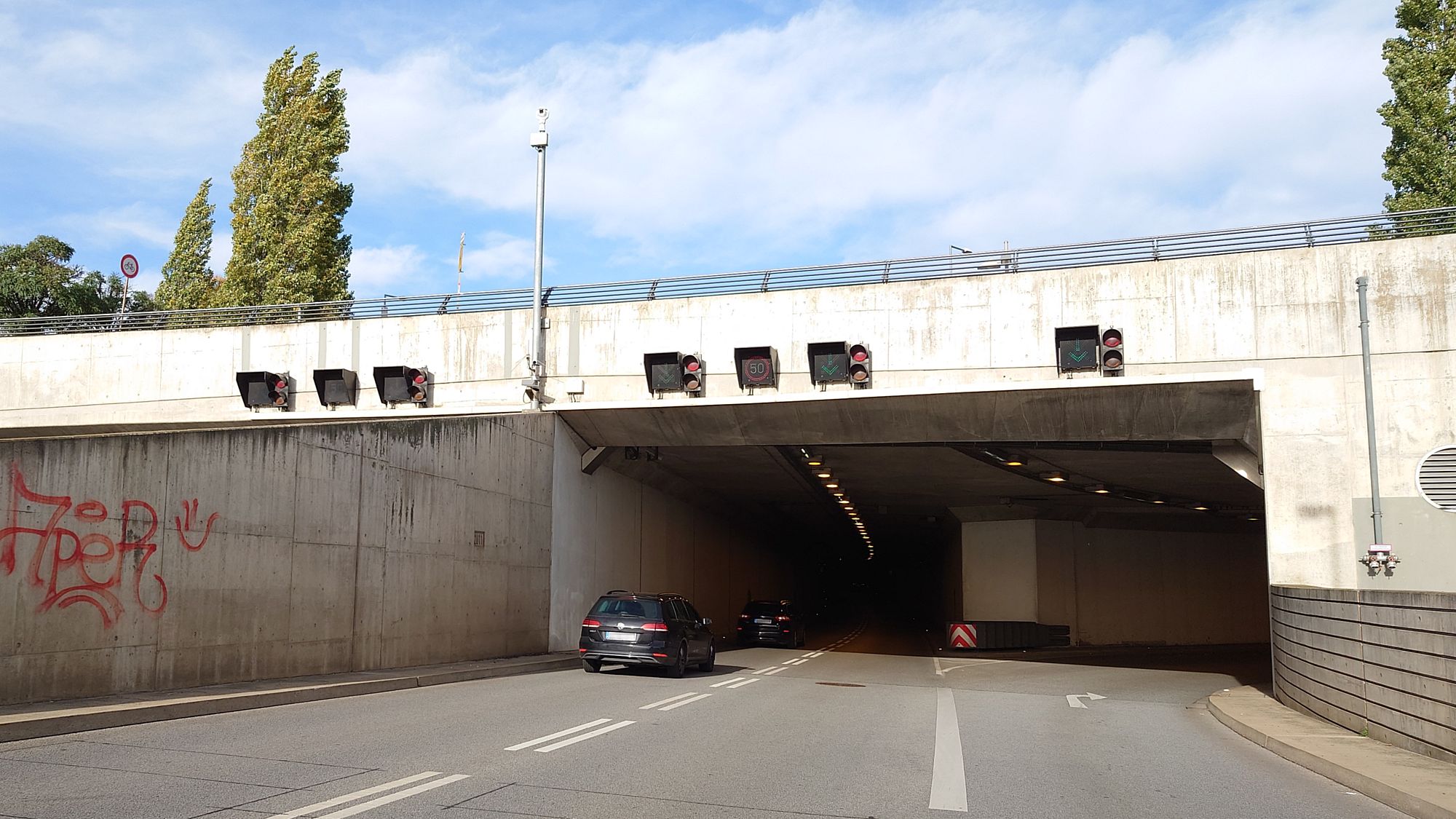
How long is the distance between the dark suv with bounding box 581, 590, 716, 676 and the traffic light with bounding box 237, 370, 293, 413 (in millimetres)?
10922

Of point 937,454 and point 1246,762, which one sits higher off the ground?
point 937,454

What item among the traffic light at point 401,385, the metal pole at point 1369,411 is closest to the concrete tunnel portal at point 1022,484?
the metal pole at point 1369,411

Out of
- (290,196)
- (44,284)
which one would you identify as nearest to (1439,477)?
(290,196)

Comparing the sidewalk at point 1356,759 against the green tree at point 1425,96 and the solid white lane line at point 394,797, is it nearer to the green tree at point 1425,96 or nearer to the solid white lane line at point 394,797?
the solid white lane line at point 394,797

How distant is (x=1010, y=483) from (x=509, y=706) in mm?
24521

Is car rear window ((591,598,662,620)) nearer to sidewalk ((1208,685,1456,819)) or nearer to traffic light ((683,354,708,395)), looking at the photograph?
traffic light ((683,354,708,395))

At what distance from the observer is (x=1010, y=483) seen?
3516cm

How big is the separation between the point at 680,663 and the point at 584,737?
940 cm

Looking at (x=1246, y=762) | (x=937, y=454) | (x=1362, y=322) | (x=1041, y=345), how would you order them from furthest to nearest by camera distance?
(x=937, y=454), (x=1041, y=345), (x=1362, y=322), (x=1246, y=762)

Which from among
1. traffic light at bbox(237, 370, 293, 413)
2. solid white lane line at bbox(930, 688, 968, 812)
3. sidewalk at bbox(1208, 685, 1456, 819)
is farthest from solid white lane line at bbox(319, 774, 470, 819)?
traffic light at bbox(237, 370, 293, 413)

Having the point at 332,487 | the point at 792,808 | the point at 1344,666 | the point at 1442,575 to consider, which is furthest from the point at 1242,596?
the point at 792,808

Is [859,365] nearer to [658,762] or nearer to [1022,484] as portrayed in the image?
[658,762]

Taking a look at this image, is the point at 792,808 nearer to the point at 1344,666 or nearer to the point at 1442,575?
the point at 1344,666

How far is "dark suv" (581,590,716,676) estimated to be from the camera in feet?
64.7
